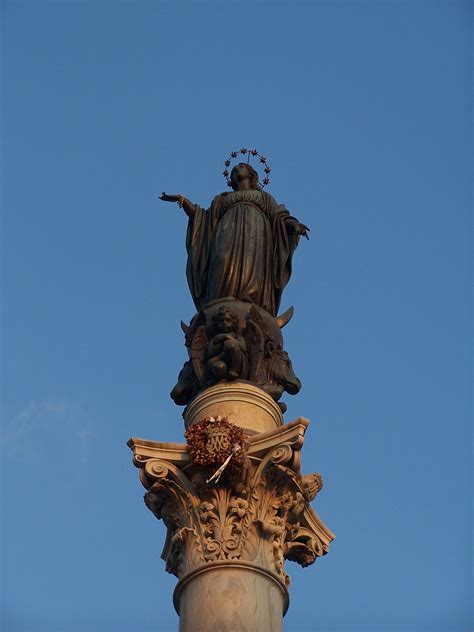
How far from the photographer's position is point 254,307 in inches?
943

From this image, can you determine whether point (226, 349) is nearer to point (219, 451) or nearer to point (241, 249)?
point (219, 451)

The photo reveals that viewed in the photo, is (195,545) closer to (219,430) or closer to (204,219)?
(219,430)

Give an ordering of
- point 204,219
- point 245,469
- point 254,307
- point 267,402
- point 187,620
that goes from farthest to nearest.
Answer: point 204,219, point 254,307, point 267,402, point 245,469, point 187,620

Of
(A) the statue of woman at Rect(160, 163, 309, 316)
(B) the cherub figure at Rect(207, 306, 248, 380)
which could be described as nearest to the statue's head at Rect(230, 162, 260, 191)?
(A) the statue of woman at Rect(160, 163, 309, 316)

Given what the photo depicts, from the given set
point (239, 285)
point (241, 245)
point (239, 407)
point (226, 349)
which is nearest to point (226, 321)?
point (226, 349)

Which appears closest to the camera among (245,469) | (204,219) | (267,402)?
(245,469)

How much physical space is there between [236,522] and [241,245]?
677 centimetres

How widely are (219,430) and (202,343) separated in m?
3.38

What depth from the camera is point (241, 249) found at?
25125 mm

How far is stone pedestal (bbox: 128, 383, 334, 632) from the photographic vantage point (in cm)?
1903

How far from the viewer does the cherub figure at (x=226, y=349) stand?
22.6m

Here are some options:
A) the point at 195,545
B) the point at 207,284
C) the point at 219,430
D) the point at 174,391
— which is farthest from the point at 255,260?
the point at 195,545

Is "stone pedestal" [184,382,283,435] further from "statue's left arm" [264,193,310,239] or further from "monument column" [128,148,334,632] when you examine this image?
"statue's left arm" [264,193,310,239]

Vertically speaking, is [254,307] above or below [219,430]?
above
